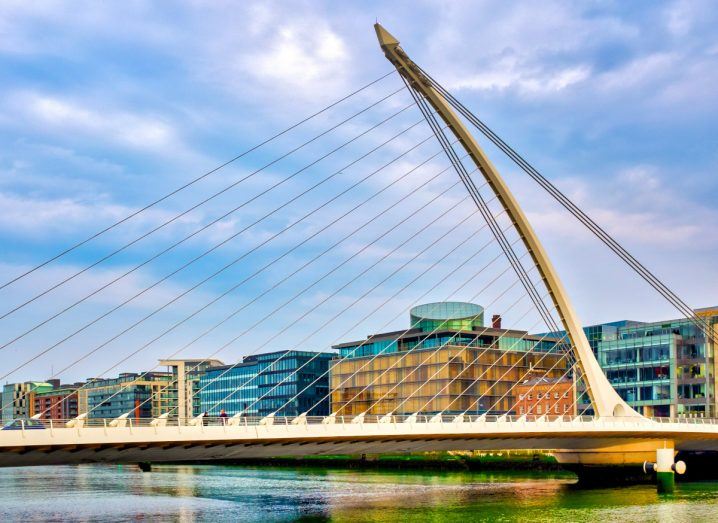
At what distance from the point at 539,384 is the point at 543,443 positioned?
179 ft

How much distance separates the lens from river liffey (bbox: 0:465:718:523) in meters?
42.8

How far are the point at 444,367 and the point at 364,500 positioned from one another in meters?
52.1

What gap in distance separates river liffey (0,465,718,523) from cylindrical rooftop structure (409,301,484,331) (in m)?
44.4

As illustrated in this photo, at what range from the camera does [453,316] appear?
387 ft

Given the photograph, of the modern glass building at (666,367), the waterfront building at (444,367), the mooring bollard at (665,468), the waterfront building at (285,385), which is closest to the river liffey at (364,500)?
the mooring bollard at (665,468)

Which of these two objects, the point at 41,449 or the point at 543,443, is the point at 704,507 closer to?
the point at 543,443

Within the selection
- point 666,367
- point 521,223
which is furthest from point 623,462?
point 666,367

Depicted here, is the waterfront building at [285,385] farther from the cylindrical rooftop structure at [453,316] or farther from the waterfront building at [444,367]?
the cylindrical rooftop structure at [453,316]

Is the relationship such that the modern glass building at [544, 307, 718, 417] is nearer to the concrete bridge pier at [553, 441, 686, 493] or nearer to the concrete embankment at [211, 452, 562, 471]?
the concrete embankment at [211, 452, 562, 471]

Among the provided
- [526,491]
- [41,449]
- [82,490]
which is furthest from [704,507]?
[82,490]

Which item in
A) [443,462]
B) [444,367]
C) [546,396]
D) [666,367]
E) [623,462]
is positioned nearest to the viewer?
[623,462]

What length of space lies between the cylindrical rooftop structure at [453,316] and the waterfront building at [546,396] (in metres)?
11.9

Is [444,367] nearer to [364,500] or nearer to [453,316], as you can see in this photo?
[453,316]

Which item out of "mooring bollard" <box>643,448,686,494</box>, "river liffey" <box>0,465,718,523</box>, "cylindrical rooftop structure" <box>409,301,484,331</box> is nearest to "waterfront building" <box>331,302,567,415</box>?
"cylindrical rooftop structure" <box>409,301,484,331</box>
